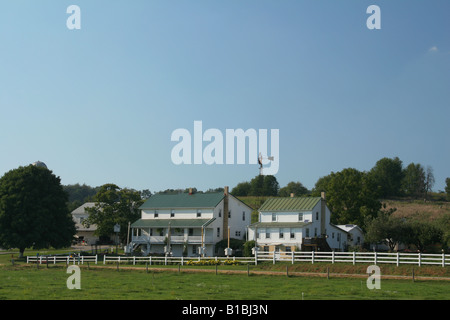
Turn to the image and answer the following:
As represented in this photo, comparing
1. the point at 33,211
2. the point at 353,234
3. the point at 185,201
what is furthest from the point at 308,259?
the point at 33,211

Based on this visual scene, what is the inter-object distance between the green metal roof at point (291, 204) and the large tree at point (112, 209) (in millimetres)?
22970

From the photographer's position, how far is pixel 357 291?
27.0 m

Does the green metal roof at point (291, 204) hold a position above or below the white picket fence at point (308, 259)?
above

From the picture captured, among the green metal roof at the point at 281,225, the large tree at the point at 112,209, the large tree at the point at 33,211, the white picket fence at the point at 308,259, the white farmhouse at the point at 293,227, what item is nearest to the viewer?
the white picket fence at the point at 308,259

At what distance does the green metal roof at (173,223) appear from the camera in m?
72.9

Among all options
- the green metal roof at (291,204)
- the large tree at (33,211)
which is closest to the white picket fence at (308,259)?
the large tree at (33,211)

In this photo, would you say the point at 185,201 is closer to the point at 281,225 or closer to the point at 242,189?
the point at 281,225

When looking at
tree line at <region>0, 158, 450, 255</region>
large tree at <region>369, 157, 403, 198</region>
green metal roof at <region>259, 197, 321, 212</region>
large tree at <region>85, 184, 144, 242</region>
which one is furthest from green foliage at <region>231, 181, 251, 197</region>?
green metal roof at <region>259, 197, 321, 212</region>

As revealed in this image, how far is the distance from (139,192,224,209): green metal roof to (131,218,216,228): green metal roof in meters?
2.07

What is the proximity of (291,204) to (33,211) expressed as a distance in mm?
33379

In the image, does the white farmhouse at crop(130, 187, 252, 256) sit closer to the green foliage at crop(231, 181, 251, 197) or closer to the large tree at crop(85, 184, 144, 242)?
the large tree at crop(85, 184, 144, 242)

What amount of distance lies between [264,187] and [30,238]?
352 ft

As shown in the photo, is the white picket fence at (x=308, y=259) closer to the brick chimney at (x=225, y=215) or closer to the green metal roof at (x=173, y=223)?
the green metal roof at (x=173, y=223)
